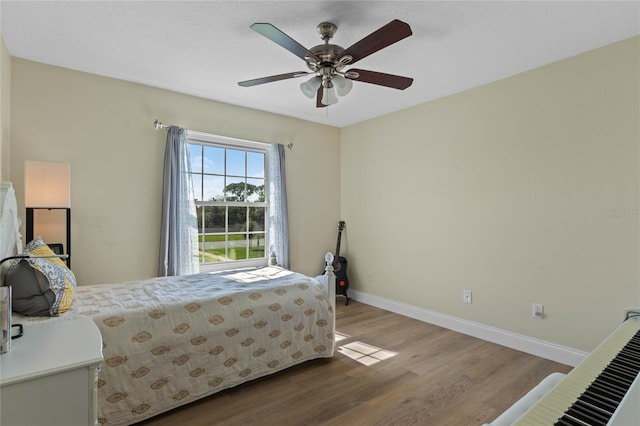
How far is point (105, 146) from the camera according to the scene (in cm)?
317

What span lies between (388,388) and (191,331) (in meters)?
1.44

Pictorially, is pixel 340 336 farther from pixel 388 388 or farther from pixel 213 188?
pixel 213 188

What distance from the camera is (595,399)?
2.96ft

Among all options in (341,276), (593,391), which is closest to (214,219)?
(341,276)

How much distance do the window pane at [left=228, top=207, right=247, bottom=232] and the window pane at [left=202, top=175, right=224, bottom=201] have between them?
24 cm

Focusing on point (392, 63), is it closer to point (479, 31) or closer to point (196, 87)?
point (479, 31)

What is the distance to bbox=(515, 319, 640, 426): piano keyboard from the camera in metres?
0.83

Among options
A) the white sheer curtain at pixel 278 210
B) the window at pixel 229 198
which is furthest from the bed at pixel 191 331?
the white sheer curtain at pixel 278 210

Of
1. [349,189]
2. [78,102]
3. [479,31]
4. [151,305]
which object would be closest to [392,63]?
[479,31]

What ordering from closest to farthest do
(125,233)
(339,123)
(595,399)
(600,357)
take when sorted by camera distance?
(595,399) < (600,357) < (125,233) < (339,123)

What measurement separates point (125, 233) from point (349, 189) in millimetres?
2959

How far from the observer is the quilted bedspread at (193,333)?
6.32 feet

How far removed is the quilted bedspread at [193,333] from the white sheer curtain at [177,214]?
570mm

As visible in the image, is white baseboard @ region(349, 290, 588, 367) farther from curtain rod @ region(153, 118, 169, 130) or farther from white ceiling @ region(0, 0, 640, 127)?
curtain rod @ region(153, 118, 169, 130)
